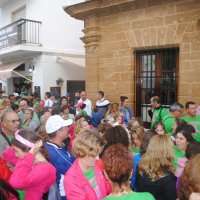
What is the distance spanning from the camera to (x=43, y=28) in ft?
45.8

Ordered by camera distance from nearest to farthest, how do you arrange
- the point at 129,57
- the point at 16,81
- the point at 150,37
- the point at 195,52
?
the point at 195,52 → the point at 150,37 → the point at 129,57 → the point at 16,81

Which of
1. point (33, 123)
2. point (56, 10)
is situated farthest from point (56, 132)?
point (56, 10)

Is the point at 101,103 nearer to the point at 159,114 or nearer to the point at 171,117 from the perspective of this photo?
the point at 159,114

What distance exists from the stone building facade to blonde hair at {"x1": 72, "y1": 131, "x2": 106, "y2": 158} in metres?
4.49

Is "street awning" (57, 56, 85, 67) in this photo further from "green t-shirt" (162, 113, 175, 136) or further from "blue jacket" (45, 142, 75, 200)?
"blue jacket" (45, 142, 75, 200)

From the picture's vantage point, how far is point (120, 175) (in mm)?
2141

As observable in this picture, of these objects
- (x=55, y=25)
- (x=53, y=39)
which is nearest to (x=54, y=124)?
(x=53, y=39)

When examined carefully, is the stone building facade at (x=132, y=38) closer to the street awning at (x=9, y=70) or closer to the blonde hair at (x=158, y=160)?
the blonde hair at (x=158, y=160)

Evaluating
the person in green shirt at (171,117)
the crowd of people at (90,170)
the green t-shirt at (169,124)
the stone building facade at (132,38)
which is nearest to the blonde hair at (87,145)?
the crowd of people at (90,170)

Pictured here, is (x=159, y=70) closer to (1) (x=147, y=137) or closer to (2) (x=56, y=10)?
(1) (x=147, y=137)

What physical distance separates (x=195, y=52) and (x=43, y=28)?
920 cm

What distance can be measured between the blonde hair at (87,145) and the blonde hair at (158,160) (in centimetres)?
52

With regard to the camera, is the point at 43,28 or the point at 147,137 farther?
the point at 43,28

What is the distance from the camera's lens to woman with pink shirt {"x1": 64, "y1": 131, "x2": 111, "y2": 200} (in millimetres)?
2422
